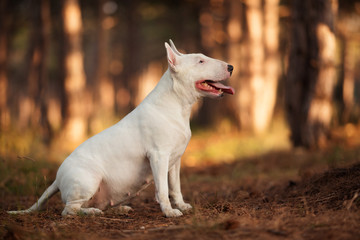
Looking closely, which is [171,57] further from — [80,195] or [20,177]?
[20,177]

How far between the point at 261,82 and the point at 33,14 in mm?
7753

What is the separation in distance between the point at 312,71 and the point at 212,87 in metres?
5.25

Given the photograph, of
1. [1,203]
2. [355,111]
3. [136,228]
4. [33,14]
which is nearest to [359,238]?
[136,228]

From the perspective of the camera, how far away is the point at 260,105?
46.9 feet

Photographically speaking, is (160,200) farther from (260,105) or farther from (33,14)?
(33,14)

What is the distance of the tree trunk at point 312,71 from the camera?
912 centimetres

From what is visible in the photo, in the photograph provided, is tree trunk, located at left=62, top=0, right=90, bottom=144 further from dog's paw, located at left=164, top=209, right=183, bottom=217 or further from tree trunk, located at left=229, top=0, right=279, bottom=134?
dog's paw, located at left=164, top=209, right=183, bottom=217

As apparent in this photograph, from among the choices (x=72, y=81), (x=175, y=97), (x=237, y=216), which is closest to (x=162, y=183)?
(x=237, y=216)

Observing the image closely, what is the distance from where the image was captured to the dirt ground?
3.38m

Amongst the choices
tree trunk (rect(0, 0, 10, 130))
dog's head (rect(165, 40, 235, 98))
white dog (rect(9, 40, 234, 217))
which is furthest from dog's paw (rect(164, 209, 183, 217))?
tree trunk (rect(0, 0, 10, 130))

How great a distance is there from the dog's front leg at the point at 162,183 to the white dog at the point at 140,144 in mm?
49

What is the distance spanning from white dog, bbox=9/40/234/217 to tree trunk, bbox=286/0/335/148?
513 cm

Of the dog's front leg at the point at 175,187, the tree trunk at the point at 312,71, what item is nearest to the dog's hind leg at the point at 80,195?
the dog's front leg at the point at 175,187

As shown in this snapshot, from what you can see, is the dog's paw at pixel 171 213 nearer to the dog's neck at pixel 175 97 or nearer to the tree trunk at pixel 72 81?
the dog's neck at pixel 175 97
